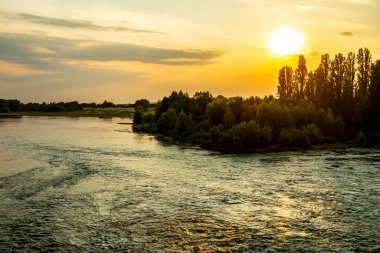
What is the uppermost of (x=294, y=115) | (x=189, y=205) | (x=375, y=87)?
(x=375, y=87)

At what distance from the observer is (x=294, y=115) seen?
7831 centimetres

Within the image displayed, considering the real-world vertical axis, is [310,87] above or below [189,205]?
above

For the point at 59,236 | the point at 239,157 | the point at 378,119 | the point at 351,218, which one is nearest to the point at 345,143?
the point at 378,119

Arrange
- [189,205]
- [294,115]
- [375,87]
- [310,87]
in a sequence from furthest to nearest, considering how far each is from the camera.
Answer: [310,87]
[375,87]
[294,115]
[189,205]

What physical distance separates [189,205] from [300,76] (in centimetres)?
9564

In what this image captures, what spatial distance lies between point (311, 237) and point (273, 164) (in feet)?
93.8

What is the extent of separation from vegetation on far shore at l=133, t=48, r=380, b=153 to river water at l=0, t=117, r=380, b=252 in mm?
15144

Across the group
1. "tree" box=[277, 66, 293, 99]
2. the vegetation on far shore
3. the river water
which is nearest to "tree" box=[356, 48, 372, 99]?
the vegetation on far shore

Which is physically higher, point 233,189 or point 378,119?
point 378,119

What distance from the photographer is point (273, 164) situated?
5066 cm

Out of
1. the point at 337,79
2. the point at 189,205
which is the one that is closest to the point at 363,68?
the point at 337,79

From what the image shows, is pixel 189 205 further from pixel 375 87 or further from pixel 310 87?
pixel 310 87

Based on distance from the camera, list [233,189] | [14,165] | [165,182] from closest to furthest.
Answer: [233,189], [165,182], [14,165]

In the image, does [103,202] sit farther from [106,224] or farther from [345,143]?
[345,143]
